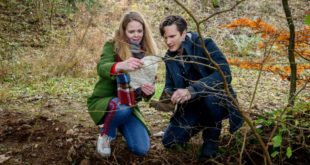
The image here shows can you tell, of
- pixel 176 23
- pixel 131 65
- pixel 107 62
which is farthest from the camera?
pixel 107 62

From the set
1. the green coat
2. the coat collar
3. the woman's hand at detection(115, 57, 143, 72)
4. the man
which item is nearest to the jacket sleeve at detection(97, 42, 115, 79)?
the green coat

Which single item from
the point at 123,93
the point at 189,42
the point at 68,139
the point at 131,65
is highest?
the point at 189,42

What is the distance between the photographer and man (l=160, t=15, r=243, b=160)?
118 inches

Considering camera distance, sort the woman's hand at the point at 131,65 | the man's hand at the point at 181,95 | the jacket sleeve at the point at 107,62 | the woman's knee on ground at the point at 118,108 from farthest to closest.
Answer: the woman's knee on ground at the point at 118,108 < the jacket sleeve at the point at 107,62 < the man's hand at the point at 181,95 < the woman's hand at the point at 131,65

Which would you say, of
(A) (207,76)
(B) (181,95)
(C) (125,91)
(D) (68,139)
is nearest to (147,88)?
(C) (125,91)

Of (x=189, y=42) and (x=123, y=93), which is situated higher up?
(x=189, y=42)

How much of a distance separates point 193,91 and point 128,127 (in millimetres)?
688

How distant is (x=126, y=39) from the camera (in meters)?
3.26

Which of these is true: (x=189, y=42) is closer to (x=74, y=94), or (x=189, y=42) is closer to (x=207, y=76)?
(x=207, y=76)

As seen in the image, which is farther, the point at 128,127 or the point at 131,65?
the point at 128,127

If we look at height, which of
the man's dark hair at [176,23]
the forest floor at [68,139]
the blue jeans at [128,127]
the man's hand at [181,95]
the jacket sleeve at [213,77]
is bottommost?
the forest floor at [68,139]

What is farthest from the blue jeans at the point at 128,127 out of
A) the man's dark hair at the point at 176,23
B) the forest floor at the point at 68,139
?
the man's dark hair at the point at 176,23

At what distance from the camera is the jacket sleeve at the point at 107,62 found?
304 cm

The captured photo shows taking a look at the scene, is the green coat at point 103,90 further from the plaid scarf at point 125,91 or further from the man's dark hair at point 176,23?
the man's dark hair at point 176,23
